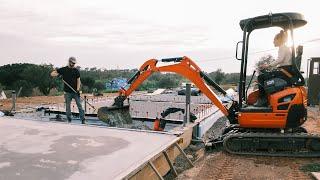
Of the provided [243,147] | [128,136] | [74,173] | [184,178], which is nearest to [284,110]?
[243,147]

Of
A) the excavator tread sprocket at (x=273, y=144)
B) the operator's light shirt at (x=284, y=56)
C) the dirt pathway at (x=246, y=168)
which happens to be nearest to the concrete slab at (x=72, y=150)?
the dirt pathway at (x=246, y=168)

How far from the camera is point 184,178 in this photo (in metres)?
5.81

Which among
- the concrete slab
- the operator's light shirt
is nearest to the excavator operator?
the operator's light shirt

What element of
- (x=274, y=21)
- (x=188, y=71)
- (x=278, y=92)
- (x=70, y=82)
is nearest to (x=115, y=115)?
(x=70, y=82)

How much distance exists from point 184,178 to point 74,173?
2.42m

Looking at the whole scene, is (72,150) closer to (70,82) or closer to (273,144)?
(273,144)

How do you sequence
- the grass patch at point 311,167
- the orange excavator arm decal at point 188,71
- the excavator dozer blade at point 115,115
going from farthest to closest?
the excavator dozer blade at point 115,115
the orange excavator arm decal at point 188,71
the grass patch at point 311,167

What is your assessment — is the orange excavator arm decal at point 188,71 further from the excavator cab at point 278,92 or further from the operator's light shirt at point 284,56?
the operator's light shirt at point 284,56

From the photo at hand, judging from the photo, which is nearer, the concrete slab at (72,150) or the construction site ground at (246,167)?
the concrete slab at (72,150)

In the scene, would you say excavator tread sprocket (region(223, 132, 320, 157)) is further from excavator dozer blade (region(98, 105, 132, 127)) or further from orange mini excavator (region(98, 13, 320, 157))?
excavator dozer blade (region(98, 105, 132, 127))

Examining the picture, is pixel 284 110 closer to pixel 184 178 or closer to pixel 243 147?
pixel 243 147

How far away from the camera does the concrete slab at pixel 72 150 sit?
3926 millimetres

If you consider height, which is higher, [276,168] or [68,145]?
[68,145]

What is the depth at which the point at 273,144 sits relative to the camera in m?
7.31
